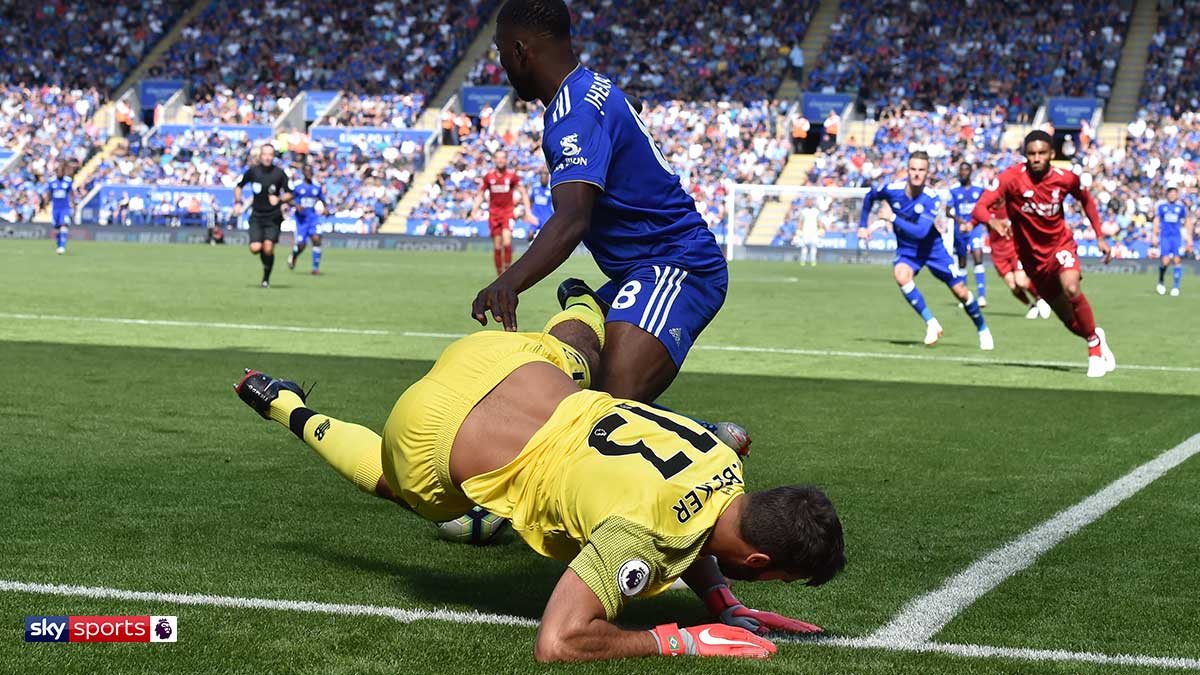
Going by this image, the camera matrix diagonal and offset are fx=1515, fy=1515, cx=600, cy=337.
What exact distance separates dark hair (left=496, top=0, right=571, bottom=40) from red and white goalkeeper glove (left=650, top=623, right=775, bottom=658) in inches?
97.0

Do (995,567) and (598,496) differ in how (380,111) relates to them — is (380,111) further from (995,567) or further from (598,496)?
(598,496)

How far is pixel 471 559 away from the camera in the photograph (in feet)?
19.1

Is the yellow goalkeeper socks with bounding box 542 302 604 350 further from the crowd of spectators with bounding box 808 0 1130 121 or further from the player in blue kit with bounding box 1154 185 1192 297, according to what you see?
the crowd of spectators with bounding box 808 0 1130 121

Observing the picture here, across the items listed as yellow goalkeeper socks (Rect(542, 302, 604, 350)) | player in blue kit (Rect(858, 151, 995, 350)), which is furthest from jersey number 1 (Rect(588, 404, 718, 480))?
player in blue kit (Rect(858, 151, 995, 350))

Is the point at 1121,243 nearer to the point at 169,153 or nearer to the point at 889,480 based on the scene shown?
the point at 169,153

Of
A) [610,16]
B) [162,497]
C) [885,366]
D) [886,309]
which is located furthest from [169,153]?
[162,497]

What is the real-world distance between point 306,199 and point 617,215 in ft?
84.4

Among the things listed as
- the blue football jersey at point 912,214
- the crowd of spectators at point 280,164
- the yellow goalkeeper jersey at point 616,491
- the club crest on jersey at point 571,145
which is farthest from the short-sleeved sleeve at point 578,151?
the crowd of spectators at point 280,164

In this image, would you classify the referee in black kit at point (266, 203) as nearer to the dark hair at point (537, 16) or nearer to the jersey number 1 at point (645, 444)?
the dark hair at point (537, 16)

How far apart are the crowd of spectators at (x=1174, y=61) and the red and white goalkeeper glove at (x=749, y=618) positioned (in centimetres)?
4498

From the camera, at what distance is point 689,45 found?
176ft

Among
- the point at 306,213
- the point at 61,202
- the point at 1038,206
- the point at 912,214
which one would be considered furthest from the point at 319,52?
the point at 1038,206

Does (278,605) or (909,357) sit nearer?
(278,605)

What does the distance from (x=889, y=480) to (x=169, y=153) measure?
160 feet
